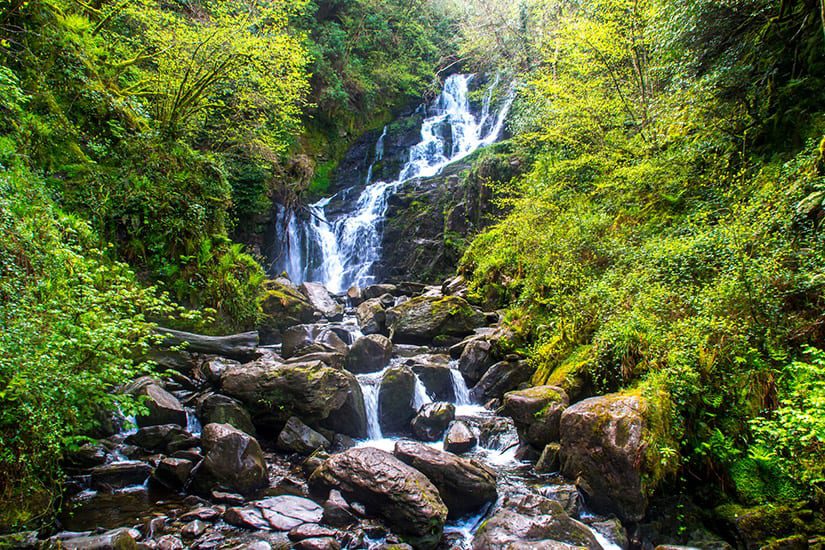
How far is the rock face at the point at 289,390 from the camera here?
6.98 metres

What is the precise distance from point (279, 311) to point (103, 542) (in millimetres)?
9675

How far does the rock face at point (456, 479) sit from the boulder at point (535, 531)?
0.46m

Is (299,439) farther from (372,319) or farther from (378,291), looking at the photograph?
(378,291)

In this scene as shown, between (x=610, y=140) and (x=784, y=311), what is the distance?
732cm

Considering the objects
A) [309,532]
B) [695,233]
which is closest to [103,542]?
[309,532]

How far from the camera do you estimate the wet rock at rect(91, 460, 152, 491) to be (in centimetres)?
524

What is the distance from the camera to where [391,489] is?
4.96 meters

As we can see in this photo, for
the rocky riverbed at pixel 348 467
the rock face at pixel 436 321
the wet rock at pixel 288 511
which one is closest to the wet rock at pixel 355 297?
the rock face at pixel 436 321

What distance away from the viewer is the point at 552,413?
6.29 meters

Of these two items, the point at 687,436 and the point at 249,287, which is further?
the point at 249,287

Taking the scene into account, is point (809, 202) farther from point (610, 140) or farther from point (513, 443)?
point (610, 140)

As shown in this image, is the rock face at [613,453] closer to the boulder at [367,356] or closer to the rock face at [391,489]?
the rock face at [391,489]

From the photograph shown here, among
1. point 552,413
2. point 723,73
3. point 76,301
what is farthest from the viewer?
point 723,73

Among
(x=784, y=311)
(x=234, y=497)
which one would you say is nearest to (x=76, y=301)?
(x=234, y=497)
